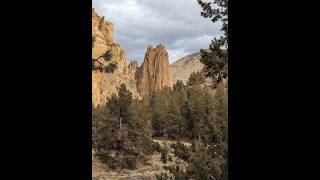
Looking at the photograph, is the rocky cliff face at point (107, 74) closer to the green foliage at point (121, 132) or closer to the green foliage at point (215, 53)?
the green foliage at point (121, 132)

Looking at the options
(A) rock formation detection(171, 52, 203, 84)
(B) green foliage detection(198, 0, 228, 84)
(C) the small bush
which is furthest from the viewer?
(A) rock formation detection(171, 52, 203, 84)

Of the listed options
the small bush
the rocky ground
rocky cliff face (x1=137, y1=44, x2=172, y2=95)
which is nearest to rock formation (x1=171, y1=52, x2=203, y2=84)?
rocky cliff face (x1=137, y1=44, x2=172, y2=95)

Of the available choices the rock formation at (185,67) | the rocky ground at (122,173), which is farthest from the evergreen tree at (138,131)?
the rock formation at (185,67)

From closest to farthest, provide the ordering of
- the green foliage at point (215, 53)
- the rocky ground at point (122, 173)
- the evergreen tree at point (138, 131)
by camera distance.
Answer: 1. the green foliage at point (215, 53)
2. the evergreen tree at point (138, 131)
3. the rocky ground at point (122, 173)

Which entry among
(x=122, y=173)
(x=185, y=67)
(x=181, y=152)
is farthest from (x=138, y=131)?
(x=185, y=67)

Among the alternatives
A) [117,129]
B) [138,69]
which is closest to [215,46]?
[117,129]

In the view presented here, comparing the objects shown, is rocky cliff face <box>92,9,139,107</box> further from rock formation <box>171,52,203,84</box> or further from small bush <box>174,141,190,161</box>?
small bush <box>174,141,190,161</box>

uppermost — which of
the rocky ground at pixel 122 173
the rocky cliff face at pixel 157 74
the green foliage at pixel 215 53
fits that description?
the rocky cliff face at pixel 157 74

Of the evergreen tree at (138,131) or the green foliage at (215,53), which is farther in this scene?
the evergreen tree at (138,131)

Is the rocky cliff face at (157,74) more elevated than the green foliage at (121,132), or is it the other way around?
the rocky cliff face at (157,74)
